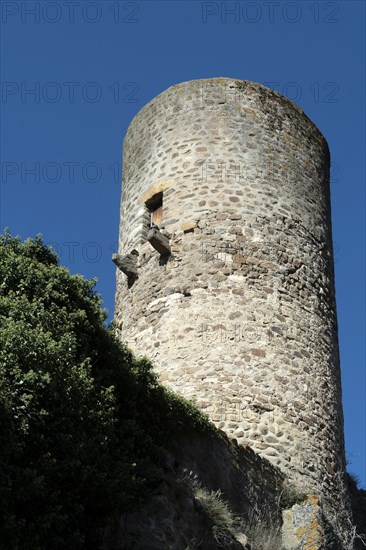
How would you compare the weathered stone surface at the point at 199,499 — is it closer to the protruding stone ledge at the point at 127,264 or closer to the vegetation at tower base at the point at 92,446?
the vegetation at tower base at the point at 92,446

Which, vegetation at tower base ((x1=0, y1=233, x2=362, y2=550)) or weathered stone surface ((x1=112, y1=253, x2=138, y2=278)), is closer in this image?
vegetation at tower base ((x1=0, y1=233, x2=362, y2=550))

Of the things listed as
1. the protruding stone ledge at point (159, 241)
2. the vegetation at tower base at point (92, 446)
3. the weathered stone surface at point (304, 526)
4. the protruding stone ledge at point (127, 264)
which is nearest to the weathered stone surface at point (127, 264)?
the protruding stone ledge at point (127, 264)

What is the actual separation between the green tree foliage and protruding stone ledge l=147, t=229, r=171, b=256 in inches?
127

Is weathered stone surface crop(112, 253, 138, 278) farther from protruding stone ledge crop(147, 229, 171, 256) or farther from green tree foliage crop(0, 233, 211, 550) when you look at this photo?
green tree foliage crop(0, 233, 211, 550)

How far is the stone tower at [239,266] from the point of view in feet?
42.0

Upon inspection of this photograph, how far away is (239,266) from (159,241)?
1255 millimetres

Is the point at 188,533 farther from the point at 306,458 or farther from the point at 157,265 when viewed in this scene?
the point at 157,265

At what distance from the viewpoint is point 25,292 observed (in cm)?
1010

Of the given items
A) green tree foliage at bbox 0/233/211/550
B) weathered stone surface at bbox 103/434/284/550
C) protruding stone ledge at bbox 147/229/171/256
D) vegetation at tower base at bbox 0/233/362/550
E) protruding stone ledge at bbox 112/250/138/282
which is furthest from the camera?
protruding stone ledge at bbox 112/250/138/282

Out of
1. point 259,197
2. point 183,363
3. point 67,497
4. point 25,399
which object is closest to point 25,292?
point 25,399

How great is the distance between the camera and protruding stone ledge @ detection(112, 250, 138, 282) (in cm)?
1465

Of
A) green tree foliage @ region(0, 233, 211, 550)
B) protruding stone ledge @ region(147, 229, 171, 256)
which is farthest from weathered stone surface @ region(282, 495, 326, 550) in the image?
protruding stone ledge @ region(147, 229, 171, 256)

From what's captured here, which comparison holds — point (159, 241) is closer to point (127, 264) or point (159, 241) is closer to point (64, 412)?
point (127, 264)

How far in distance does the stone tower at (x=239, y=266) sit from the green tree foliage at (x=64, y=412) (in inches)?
76.9
